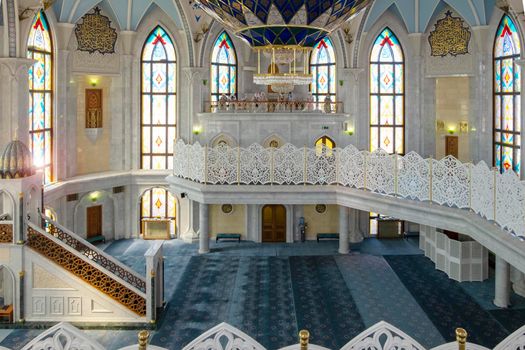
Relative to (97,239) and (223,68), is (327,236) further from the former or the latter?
(97,239)

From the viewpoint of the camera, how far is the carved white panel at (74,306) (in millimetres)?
12383

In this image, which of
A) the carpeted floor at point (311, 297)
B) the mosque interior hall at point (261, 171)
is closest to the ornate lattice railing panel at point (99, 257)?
the mosque interior hall at point (261, 171)

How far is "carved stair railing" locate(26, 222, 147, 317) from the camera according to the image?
12375 mm

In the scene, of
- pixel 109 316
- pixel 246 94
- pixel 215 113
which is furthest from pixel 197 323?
pixel 246 94

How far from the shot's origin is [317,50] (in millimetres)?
21297

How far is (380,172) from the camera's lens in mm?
15617

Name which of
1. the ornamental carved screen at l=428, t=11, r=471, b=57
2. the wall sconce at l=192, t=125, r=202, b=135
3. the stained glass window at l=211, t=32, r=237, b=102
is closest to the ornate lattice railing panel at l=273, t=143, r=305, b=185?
the wall sconce at l=192, t=125, r=202, b=135

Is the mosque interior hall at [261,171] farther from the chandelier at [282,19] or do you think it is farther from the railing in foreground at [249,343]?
the railing in foreground at [249,343]

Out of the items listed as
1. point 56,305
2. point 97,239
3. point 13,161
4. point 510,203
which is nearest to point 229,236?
point 97,239

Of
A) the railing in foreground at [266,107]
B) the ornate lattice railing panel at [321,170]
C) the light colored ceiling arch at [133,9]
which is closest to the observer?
the ornate lattice railing panel at [321,170]

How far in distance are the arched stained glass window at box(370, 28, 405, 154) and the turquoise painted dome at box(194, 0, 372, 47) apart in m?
10.7

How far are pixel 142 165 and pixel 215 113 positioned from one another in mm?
3798

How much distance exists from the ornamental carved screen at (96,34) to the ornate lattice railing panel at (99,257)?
8148mm

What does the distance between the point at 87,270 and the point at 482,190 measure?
8.93m
